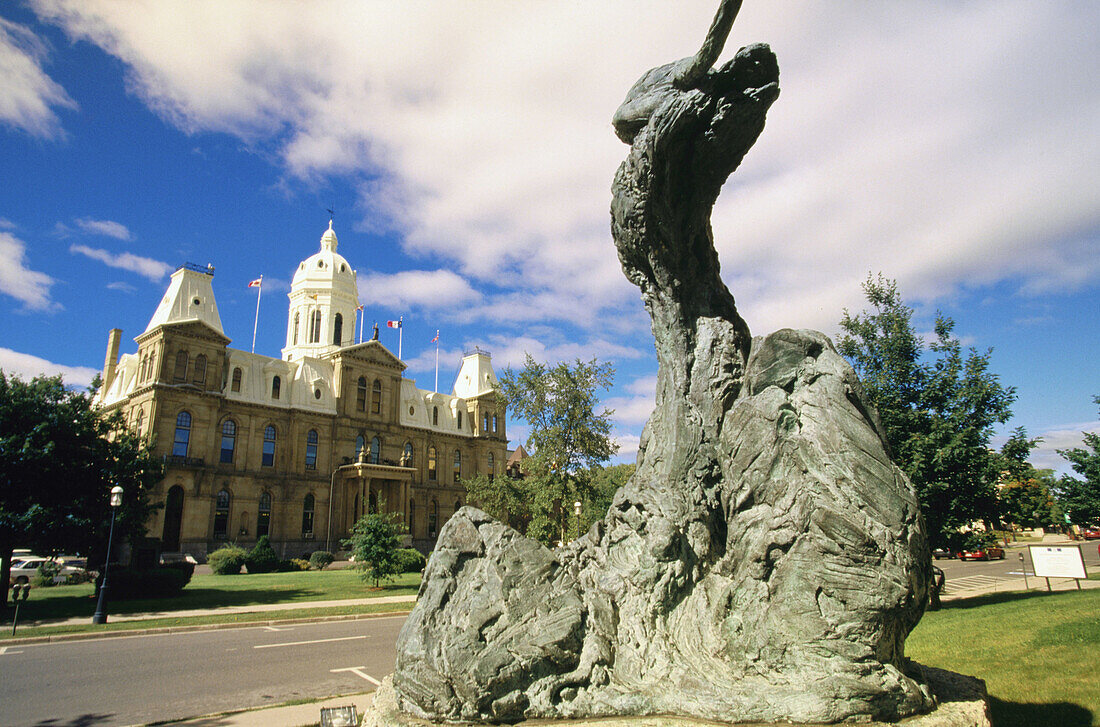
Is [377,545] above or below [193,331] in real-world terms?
below

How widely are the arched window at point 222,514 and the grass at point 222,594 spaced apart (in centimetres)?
1024

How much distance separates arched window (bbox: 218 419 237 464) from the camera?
1722 inches

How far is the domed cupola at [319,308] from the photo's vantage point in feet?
187

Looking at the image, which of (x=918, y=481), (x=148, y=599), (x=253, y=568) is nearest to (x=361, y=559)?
(x=148, y=599)

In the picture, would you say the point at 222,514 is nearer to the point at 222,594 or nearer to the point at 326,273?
the point at 222,594

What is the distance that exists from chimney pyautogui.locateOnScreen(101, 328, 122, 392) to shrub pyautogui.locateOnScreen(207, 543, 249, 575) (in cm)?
2270

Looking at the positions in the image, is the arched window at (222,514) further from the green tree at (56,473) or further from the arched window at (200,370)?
the green tree at (56,473)

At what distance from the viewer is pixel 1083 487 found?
2088 centimetres

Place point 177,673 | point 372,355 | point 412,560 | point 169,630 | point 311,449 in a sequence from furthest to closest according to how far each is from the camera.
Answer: point 372,355, point 311,449, point 412,560, point 169,630, point 177,673

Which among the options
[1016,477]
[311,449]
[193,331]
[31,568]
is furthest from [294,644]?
[311,449]

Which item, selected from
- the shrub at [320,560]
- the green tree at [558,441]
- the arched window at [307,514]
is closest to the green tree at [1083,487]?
the green tree at [558,441]

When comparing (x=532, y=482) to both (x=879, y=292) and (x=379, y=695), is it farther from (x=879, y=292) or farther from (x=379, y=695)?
(x=379, y=695)

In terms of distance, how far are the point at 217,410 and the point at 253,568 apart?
1196cm

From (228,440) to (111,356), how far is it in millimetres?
15316
